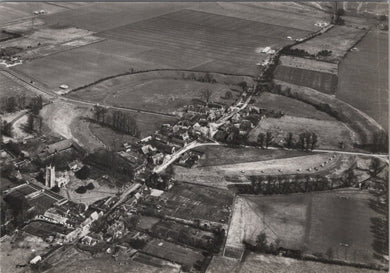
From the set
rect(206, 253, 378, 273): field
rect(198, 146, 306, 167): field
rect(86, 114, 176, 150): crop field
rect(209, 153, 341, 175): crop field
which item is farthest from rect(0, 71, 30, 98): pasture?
rect(206, 253, 378, 273): field

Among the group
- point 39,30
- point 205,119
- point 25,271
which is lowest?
point 25,271

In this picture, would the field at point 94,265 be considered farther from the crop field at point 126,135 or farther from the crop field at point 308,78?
the crop field at point 308,78

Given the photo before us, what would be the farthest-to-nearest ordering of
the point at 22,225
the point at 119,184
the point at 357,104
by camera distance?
the point at 357,104 → the point at 119,184 → the point at 22,225

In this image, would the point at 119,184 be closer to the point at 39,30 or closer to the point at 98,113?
the point at 98,113

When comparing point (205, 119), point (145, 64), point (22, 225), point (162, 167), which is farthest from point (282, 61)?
point (22, 225)

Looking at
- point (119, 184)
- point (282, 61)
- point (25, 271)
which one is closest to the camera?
point (25, 271)

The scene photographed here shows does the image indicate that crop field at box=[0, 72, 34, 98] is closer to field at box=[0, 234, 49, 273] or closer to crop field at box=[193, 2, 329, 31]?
field at box=[0, 234, 49, 273]

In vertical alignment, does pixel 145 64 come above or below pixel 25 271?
above

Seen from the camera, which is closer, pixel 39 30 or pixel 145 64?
pixel 145 64
